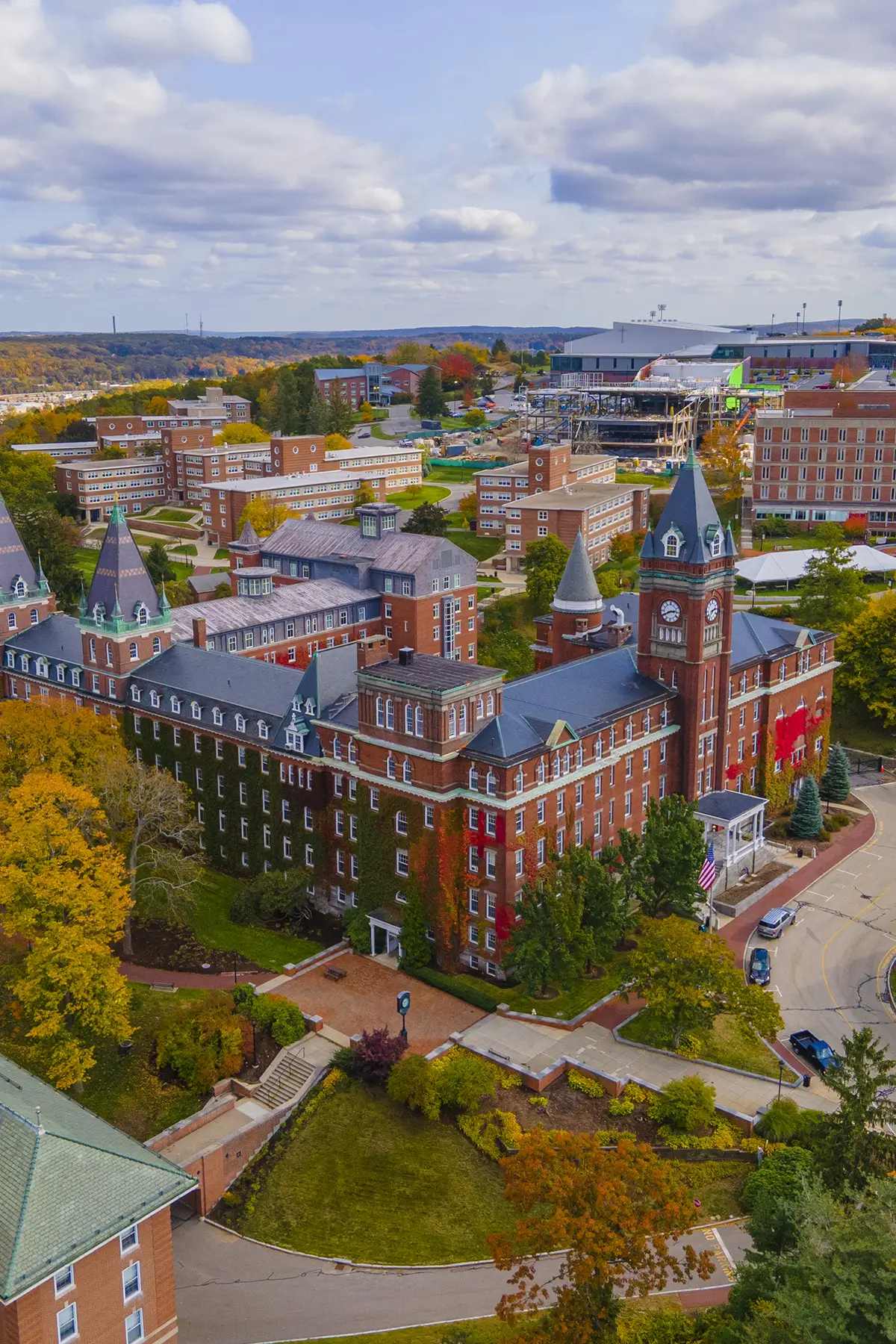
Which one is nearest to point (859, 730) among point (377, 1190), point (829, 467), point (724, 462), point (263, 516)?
point (829, 467)

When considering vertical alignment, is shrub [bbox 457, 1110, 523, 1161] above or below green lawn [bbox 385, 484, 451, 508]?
below

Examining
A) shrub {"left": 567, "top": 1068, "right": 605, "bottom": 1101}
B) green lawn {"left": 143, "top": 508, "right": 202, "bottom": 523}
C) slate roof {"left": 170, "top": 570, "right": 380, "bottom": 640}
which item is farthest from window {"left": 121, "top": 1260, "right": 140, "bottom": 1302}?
green lawn {"left": 143, "top": 508, "right": 202, "bottom": 523}

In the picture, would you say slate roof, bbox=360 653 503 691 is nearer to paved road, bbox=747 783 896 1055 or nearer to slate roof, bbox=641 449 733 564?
slate roof, bbox=641 449 733 564

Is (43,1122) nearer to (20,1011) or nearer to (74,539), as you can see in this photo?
(20,1011)

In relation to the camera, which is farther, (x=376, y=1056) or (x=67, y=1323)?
(x=376, y=1056)

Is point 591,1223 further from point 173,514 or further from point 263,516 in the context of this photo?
point 173,514

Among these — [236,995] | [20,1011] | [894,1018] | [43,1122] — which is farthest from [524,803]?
[43,1122]
